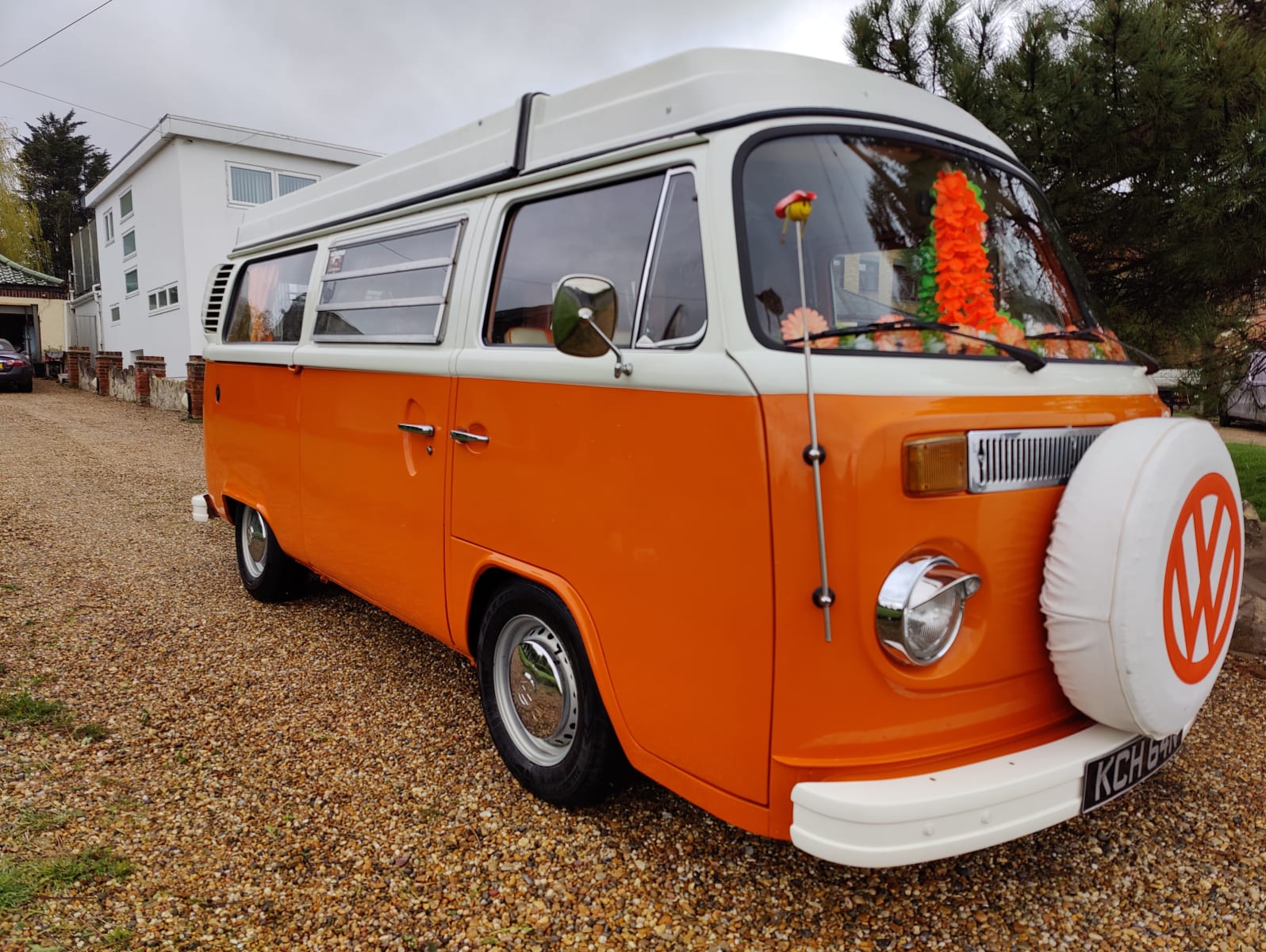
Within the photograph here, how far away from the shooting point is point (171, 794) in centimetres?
308

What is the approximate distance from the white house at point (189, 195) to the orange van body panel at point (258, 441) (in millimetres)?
14914

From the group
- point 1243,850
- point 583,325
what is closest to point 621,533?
point 583,325

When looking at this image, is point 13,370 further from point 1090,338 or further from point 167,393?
point 1090,338

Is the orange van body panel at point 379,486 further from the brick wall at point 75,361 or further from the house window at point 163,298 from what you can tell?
the brick wall at point 75,361

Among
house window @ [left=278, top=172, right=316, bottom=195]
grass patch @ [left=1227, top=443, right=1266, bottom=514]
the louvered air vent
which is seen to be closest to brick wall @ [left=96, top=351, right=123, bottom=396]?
house window @ [left=278, top=172, right=316, bottom=195]

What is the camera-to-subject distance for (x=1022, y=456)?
2.24 metres

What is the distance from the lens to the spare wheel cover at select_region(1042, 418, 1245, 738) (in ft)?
6.84

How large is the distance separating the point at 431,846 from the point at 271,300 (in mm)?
3305

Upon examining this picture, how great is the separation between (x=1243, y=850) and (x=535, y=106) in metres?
3.46

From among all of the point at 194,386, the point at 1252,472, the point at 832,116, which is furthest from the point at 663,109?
the point at 194,386

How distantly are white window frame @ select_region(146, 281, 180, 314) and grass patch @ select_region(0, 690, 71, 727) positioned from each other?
63.1 feet

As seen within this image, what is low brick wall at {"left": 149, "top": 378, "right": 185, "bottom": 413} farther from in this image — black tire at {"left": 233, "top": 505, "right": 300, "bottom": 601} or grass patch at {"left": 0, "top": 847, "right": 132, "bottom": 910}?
grass patch at {"left": 0, "top": 847, "right": 132, "bottom": 910}

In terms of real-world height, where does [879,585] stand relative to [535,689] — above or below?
above

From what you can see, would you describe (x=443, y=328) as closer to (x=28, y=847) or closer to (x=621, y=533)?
(x=621, y=533)
